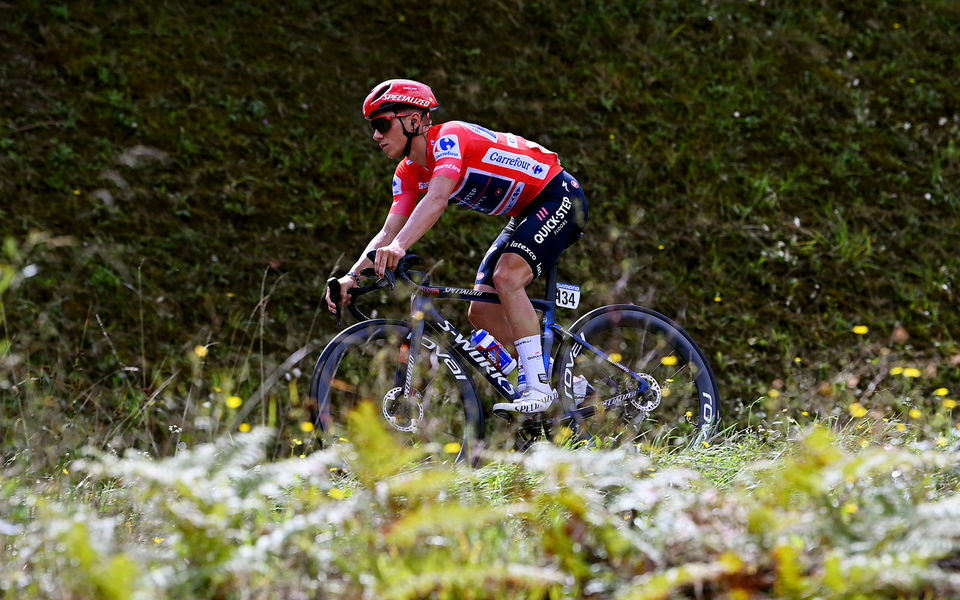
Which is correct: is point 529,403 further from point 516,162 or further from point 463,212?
point 463,212

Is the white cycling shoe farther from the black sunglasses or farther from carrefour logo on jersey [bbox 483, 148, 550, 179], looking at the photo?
the black sunglasses

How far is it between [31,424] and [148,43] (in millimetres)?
6131

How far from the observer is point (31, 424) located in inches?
179

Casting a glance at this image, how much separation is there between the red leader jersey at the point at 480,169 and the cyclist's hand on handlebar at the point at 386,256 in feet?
1.56

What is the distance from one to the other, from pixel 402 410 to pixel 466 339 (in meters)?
0.62

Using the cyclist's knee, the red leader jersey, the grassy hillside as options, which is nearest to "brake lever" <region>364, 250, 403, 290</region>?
the red leader jersey

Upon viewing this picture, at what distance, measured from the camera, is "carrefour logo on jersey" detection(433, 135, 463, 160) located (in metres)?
4.69

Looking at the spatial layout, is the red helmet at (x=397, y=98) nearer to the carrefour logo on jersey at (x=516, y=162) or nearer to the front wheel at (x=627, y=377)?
the carrefour logo on jersey at (x=516, y=162)

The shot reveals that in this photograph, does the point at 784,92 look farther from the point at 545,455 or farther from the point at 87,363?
the point at 545,455

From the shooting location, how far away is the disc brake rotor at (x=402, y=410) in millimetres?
4641

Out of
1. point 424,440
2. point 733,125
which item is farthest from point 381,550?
point 733,125

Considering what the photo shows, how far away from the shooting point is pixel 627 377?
5.38 meters

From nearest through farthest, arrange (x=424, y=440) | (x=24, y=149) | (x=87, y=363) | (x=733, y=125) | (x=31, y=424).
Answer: (x=31, y=424) < (x=424, y=440) < (x=87, y=363) < (x=24, y=149) < (x=733, y=125)

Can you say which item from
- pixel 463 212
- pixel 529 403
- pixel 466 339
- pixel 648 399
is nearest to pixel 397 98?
pixel 466 339
